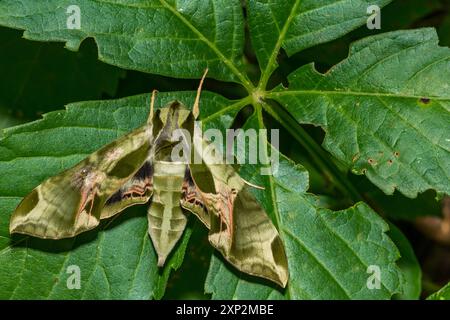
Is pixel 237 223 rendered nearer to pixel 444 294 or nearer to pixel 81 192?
pixel 81 192

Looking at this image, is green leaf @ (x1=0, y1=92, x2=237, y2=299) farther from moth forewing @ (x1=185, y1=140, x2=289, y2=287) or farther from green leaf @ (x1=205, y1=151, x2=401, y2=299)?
green leaf @ (x1=205, y1=151, x2=401, y2=299)

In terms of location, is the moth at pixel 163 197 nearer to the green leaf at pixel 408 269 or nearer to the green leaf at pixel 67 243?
the green leaf at pixel 67 243

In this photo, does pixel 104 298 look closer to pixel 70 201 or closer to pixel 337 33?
pixel 70 201

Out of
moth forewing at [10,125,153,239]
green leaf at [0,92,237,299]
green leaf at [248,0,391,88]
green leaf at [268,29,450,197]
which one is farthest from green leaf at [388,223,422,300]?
moth forewing at [10,125,153,239]

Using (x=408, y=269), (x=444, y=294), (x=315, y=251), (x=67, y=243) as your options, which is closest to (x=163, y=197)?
(x=67, y=243)

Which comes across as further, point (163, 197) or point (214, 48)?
point (214, 48)
